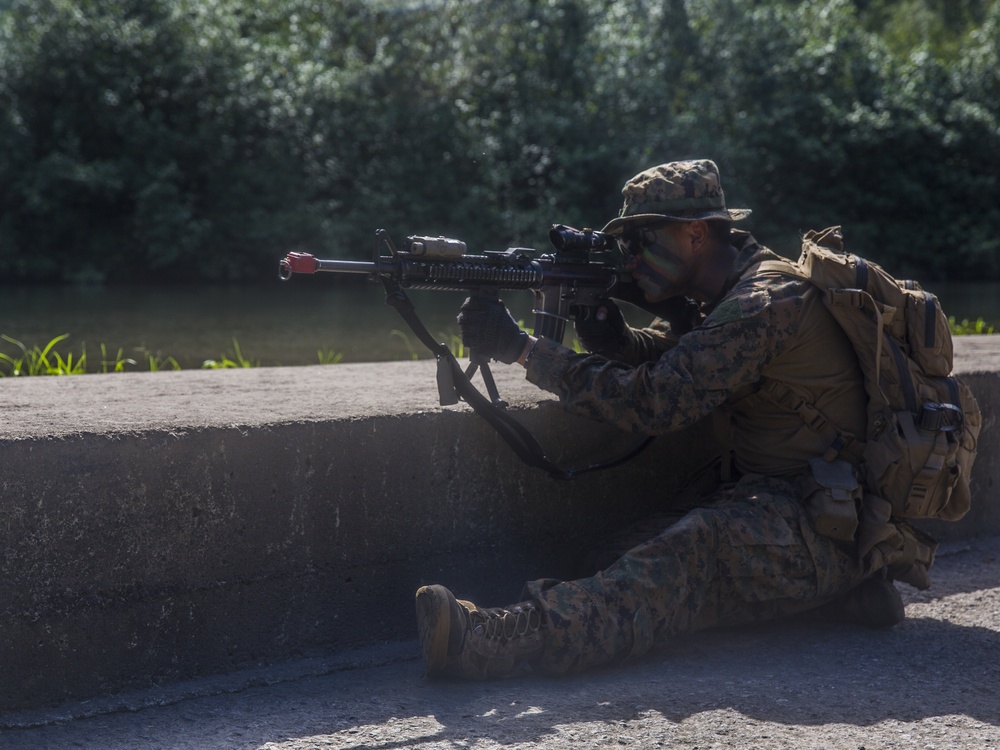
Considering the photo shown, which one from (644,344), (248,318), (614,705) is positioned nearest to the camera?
(614,705)

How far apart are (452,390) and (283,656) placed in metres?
0.85

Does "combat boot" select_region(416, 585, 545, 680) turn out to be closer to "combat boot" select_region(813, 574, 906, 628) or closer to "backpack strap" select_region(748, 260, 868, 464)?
"backpack strap" select_region(748, 260, 868, 464)

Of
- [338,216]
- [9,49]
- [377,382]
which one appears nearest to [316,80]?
[338,216]

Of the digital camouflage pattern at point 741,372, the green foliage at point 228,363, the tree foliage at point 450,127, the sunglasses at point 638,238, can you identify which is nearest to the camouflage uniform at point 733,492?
the digital camouflage pattern at point 741,372

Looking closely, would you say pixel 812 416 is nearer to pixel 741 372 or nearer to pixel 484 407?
pixel 741 372

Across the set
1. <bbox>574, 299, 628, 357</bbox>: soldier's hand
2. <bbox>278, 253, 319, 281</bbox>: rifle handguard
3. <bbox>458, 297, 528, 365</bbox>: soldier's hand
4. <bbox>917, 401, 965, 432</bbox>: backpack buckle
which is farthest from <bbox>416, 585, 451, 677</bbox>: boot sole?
<bbox>917, 401, 965, 432</bbox>: backpack buckle

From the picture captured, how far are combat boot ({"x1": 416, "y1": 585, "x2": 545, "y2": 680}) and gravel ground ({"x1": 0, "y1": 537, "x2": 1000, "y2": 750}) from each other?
0.20 feet

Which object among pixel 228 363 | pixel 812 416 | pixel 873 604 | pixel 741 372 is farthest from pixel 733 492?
pixel 228 363

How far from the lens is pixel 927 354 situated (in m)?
3.23

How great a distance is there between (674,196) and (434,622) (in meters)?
1.40

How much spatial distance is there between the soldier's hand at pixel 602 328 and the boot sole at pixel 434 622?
41.4 inches

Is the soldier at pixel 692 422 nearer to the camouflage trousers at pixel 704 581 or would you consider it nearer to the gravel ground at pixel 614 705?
the camouflage trousers at pixel 704 581

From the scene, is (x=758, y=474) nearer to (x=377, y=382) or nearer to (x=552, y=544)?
(x=552, y=544)

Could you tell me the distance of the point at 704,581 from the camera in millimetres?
3129
